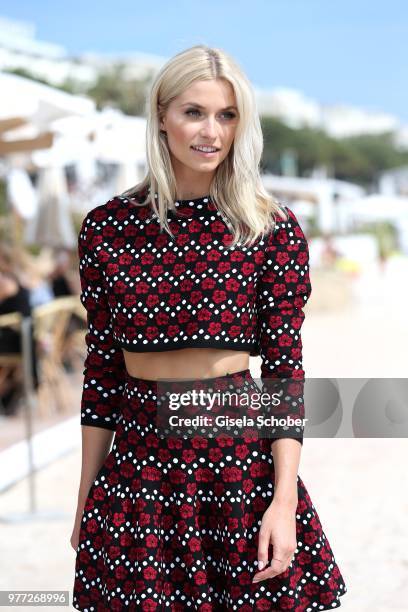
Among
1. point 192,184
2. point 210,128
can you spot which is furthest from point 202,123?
point 192,184

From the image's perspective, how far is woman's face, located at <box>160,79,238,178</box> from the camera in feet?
5.50

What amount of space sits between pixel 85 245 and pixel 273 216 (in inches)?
14.5

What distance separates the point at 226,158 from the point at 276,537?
71 cm

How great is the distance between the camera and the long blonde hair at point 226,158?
1.67m

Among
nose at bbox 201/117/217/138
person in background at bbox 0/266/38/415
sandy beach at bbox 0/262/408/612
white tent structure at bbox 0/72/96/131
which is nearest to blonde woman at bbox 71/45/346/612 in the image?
nose at bbox 201/117/217/138

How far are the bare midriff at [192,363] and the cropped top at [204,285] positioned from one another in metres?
0.02

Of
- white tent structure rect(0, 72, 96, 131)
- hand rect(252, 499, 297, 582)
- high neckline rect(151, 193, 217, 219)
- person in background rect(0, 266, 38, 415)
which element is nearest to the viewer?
hand rect(252, 499, 297, 582)

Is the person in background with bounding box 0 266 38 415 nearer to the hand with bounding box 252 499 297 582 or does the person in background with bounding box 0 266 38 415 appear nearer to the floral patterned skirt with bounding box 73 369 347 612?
the floral patterned skirt with bounding box 73 369 347 612

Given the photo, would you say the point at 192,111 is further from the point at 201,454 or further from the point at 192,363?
the point at 201,454

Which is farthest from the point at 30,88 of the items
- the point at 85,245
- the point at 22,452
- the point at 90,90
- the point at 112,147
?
the point at 90,90

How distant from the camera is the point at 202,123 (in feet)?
5.56

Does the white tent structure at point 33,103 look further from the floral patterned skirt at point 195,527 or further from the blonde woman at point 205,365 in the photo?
the floral patterned skirt at point 195,527

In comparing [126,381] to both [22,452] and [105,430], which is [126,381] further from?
[22,452]

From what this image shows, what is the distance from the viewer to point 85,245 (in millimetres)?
1778
